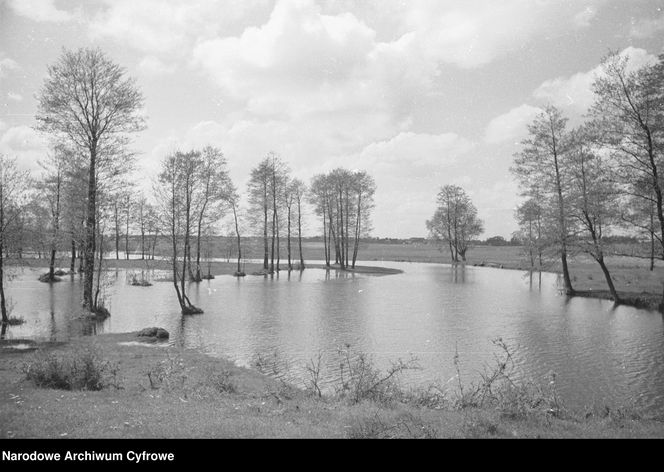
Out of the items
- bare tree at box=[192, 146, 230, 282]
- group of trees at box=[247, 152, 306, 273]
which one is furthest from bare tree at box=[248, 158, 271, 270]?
bare tree at box=[192, 146, 230, 282]

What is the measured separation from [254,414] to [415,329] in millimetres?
14490

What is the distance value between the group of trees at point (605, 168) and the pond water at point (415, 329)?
526 cm

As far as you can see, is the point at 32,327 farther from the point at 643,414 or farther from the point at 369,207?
the point at 369,207

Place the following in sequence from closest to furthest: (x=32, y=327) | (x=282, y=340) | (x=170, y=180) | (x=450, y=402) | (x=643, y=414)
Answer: (x=643, y=414) < (x=450, y=402) < (x=282, y=340) < (x=32, y=327) < (x=170, y=180)

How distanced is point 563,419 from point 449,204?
273 feet

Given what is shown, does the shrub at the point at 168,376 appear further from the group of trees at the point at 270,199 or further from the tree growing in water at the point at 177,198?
the group of trees at the point at 270,199

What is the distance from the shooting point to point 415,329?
72.4 ft

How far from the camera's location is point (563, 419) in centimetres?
937

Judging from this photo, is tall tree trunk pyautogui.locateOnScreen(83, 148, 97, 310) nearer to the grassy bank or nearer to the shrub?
the grassy bank

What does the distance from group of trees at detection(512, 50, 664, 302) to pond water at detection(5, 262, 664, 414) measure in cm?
526

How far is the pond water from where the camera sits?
1506 centimetres

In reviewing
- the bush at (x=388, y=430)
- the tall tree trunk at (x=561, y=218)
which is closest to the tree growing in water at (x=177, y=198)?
the bush at (x=388, y=430)

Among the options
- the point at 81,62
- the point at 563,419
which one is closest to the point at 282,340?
the point at 563,419

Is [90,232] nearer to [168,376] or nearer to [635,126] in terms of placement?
[168,376]
